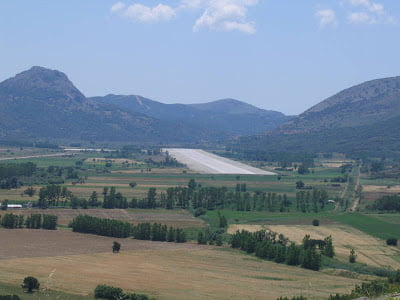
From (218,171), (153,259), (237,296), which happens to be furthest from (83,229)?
(218,171)

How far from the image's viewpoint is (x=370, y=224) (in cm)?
8975

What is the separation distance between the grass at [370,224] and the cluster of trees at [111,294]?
1638 inches

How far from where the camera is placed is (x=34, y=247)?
2675 inches

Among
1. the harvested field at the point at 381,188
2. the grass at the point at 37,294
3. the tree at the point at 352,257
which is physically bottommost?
the grass at the point at 37,294

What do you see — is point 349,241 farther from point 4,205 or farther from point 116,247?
point 4,205

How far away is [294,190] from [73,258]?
7071 centimetres

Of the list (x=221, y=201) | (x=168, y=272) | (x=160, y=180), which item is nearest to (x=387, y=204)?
(x=221, y=201)

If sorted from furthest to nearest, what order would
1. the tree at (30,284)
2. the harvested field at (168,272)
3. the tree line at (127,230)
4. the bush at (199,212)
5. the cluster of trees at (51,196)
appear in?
the cluster of trees at (51,196) < the bush at (199,212) < the tree line at (127,230) < the harvested field at (168,272) < the tree at (30,284)

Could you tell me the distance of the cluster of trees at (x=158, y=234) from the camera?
249 feet

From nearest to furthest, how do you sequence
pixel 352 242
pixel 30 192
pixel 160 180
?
pixel 352 242, pixel 30 192, pixel 160 180

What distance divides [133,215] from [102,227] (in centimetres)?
1489

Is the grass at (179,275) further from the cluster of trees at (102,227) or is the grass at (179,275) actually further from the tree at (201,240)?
the cluster of trees at (102,227)

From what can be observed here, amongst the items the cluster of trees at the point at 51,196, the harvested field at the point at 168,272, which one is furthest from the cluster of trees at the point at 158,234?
the cluster of trees at the point at 51,196

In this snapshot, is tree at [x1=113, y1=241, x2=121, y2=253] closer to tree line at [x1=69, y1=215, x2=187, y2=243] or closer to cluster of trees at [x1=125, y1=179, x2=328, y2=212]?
tree line at [x1=69, y1=215, x2=187, y2=243]
